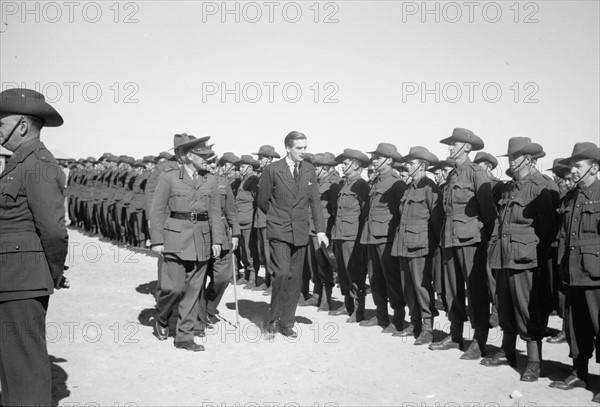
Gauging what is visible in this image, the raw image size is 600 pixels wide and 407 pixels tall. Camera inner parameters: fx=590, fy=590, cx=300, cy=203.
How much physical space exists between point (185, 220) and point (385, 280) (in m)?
2.82

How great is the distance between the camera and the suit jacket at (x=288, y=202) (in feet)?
23.9

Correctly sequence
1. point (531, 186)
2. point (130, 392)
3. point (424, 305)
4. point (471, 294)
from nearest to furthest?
point (130, 392) → point (531, 186) → point (471, 294) → point (424, 305)

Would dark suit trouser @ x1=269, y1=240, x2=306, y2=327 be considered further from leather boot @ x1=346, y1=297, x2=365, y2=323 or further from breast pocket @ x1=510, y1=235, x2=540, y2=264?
breast pocket @ x1=510, y1=235, x2=540, y2=264

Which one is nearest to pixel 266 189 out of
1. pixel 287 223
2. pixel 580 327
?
pixel 287 223

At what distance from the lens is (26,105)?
13.2ft

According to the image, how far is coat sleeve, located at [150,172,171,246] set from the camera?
671 cm

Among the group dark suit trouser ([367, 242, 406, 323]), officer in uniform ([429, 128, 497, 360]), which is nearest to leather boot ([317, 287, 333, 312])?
dark suit trouser ([367, 242, 406, 323])

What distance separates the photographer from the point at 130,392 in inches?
202

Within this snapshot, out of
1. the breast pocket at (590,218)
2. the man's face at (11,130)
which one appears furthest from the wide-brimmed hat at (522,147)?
the man's face at (11,130)

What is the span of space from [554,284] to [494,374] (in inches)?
45.9

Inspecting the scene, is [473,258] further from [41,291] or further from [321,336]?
[41,291]

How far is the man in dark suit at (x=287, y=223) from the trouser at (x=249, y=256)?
161 inches

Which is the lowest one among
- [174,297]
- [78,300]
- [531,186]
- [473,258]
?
[78,300]

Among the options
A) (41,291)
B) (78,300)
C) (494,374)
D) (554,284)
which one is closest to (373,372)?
(494,374)
